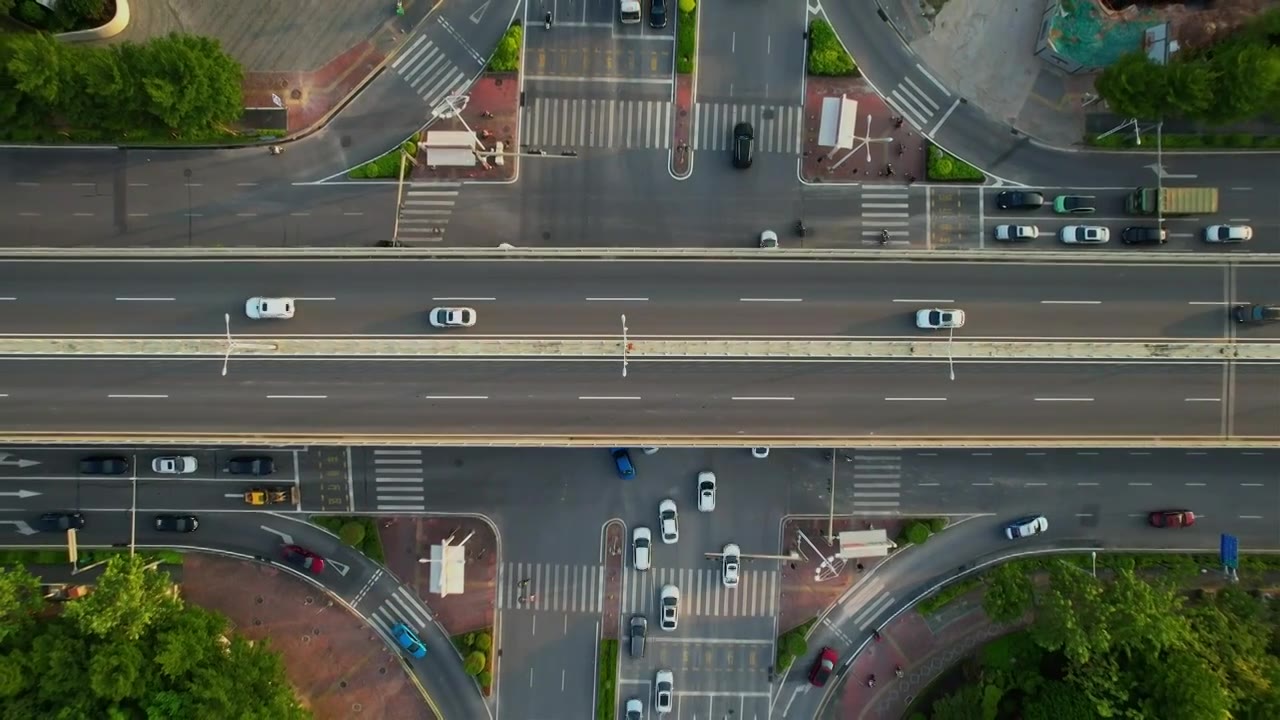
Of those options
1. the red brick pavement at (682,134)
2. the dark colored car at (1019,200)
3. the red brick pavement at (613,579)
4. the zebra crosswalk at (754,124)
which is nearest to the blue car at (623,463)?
the red brick pavement at (613,579)

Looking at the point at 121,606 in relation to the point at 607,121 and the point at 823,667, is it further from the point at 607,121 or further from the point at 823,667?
the point at 823,667

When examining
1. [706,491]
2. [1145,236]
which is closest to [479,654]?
[706,491]

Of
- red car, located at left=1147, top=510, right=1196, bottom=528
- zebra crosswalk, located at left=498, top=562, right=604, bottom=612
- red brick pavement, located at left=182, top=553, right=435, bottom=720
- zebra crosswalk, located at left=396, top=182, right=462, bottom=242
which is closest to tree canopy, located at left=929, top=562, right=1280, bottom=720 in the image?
red car, located at left=1147, top=510, right=1196, bottom=528

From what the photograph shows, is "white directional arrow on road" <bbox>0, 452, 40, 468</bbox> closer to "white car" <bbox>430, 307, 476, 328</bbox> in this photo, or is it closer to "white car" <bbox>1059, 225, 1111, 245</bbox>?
"white car" <bbox>430, 307, 476, 328</bbox>

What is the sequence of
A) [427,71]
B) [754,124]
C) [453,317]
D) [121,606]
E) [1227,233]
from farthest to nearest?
[754,124]
[427,71]
[1227,233]
[121,606]
[453,317]

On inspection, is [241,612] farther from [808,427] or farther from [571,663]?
[808,427]

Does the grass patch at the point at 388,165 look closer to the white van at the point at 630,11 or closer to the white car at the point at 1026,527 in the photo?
the white van at the point at 630,11
